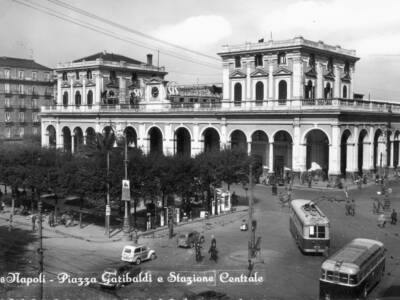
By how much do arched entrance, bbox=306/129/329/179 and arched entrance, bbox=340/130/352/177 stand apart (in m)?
1.72

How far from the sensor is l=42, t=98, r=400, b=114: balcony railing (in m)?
61.4

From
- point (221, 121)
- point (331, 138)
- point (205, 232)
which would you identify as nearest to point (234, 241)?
point (205, 232)

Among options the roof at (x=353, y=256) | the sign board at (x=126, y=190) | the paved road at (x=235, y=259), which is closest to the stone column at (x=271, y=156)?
the paved road at (x=235, y=259)

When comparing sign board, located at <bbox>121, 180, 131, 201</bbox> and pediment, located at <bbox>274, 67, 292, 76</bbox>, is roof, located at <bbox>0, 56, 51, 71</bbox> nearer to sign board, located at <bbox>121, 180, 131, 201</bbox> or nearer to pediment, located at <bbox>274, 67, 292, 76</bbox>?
pediment, located at <bbox>274, 67, 292, 76</bbox>

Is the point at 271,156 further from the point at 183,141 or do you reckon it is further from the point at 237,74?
the point at 183,141

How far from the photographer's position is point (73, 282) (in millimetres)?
26922

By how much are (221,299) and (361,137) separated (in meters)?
48.7

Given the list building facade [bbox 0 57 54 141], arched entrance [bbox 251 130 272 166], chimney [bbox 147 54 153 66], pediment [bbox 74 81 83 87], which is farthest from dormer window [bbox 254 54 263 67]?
building facade [bbox 0 57 54 141]

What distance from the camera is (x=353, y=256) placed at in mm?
24344

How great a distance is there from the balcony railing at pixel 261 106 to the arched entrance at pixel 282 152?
3853 millimetres

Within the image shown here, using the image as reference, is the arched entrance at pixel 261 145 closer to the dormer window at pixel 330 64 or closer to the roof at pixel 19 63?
the dormer window at pixel 330 64

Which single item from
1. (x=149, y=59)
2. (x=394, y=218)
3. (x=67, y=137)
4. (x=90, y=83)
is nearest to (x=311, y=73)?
(x=394, y=218)

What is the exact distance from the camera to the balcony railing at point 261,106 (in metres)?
61.4

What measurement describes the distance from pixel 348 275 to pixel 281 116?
42456 mm
